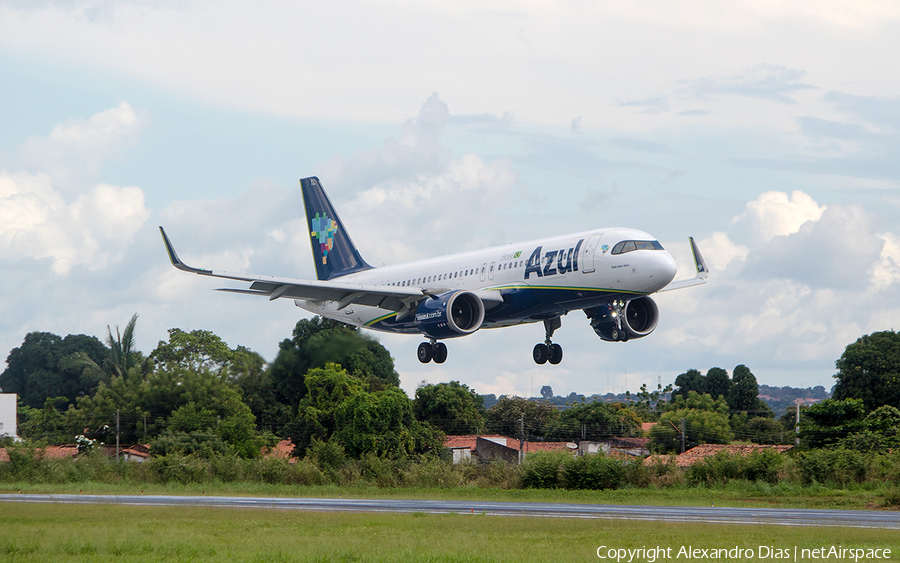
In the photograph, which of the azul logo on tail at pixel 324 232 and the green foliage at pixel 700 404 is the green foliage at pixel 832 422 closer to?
the azul logo on tail at pixel 324 232

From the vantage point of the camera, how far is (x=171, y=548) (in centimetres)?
2983

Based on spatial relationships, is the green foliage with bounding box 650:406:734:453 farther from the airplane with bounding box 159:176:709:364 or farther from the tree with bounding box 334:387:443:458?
the airplane with bounding box 159:176:709:364

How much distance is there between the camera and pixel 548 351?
4562cm

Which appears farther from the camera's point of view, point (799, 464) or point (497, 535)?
point (799, 464)

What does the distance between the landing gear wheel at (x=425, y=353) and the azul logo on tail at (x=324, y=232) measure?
1471 cm

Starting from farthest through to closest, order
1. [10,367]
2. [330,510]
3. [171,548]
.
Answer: [10,367], [330,510], [171,548]

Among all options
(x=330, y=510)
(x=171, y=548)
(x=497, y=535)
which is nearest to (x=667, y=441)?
(x=330, y=510)

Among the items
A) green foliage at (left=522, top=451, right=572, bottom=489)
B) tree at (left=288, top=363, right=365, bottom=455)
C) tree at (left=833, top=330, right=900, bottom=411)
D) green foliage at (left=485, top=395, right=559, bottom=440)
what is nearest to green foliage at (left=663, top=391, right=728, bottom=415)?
green foliage at (left=485, top=395, right=559, bottom=440)

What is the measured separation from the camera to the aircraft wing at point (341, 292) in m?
41.7

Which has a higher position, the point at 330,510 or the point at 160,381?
the point at 160,381

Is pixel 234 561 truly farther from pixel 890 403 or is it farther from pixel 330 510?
pixel 890 403

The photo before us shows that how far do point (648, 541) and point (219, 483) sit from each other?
39.7m

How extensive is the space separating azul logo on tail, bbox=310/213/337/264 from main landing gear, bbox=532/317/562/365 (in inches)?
678

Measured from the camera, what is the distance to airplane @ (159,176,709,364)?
37.5m
